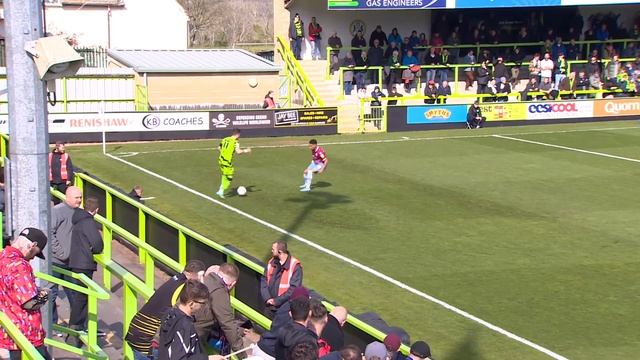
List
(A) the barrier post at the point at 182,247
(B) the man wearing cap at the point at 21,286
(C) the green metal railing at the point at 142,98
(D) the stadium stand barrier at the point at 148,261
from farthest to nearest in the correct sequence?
(C) the green metal railing at the point at 142,98
(A) the barrier post at the point at 182,247
(D) the stadium stand barrier at the point at 148,261
(B) the man wearing cap at the point at 21,286

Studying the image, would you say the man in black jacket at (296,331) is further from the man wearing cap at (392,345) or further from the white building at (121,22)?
the white building at (121,22)

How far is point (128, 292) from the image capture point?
9.05m

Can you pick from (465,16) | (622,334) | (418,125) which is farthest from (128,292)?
(465,16)

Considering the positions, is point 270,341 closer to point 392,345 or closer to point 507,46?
point 392,345

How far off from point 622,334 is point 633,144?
21298 mm

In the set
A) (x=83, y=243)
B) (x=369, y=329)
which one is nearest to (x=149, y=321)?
(x=369, y=329)

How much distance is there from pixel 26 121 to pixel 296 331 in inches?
113

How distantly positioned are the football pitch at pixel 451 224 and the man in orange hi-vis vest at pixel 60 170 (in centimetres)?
248

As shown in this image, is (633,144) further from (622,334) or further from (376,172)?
(622,334)

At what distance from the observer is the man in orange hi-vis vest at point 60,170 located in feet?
65.1

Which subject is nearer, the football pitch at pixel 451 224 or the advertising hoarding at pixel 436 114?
the football pitch at pixel 451 224

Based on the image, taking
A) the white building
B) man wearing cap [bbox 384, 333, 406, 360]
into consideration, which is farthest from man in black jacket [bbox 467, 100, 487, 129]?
man wearing cap [bbox 384, 333, 406, 360]

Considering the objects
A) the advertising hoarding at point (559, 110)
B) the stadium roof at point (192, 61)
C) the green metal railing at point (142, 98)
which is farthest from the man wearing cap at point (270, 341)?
the stadium roof at point (192, 61)

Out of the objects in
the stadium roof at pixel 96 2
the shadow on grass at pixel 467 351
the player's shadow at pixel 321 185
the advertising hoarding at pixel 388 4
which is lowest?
the shadow on grass at pixel 467 351
